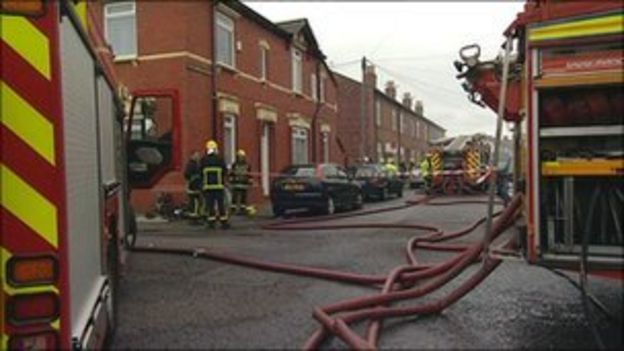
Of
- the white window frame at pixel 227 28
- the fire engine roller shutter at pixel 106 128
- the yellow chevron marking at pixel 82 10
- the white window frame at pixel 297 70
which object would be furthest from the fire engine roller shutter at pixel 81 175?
the white window frame at pixel 297 70

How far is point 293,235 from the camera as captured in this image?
13.7 metres

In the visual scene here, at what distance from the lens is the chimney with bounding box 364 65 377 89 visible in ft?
156

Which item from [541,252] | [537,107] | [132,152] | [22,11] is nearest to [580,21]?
[537,107]

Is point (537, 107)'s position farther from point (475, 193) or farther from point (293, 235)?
point (475, 193)

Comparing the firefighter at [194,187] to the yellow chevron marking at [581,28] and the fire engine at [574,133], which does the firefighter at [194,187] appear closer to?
the fire engine at [574,133]

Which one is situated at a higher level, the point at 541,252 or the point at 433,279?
the point at 541,252

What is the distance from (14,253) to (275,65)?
24323 mm

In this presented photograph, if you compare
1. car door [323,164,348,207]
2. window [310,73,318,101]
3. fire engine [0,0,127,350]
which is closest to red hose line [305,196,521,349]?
fire engine [0,0,127,350]

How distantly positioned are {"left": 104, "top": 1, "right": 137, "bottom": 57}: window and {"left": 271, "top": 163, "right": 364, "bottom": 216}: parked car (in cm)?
557

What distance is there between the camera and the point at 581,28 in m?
4.94

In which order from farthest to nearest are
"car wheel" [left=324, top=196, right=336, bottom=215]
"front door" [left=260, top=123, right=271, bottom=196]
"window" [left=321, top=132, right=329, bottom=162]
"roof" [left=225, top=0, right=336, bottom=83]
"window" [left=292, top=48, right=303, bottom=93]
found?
1. "window" [left=321, top=132, right=329, bottom=162]
2. "window" [left=292, top=48, right=303, bottom=93]
3. "front door" [left=260, top=123, right=271, bottom=196]
4. "roof" [left=225, top=0, right=336, bottom=83]
5. "car wheel" [left=324, top=196, right=336, bottom=215]

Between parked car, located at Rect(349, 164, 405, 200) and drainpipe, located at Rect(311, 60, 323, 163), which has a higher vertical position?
drainpipe, located at Rect(311, 60, 323, 163)

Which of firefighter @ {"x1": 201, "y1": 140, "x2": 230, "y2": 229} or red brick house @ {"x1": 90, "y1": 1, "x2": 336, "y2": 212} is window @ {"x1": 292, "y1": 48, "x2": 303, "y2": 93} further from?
firefighter @ {"x1": 201, "y1": 140, "x2": 230, "y2": 229}

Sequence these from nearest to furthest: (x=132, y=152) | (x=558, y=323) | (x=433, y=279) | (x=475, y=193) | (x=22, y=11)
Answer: (x=22, y=11)
(x=558, y=323)
(x=433, y=279)
(x=132, y=152)
(x=475, y=193)
